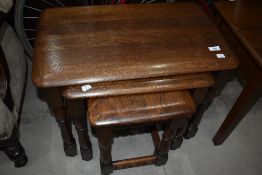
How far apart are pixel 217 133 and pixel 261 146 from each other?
0.87ft

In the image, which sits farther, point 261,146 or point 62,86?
point 261,146

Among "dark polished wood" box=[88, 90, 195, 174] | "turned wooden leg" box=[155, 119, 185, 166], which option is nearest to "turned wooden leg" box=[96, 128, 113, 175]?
"dark polished wood" box=[88, 90, 195, 174]

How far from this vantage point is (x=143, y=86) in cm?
89

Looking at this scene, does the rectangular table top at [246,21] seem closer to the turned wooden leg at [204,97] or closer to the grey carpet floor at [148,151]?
the turned wooden leg at [204,97]

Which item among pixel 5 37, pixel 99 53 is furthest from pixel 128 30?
pixel 5 37

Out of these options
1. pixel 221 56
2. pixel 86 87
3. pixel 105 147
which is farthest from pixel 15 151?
pixel 221 56

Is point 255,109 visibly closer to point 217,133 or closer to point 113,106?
point 217,133

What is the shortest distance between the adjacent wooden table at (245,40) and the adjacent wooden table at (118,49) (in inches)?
3.9

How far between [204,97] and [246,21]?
1.20ft

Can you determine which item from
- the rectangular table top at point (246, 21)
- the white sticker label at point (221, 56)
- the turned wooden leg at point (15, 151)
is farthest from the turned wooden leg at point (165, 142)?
the turned wooden leg at point (15, 151)

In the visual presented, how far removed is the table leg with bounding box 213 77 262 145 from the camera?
3.39 ft

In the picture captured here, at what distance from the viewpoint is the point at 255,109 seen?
159 centimetres

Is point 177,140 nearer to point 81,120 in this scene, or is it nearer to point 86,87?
point 81,120

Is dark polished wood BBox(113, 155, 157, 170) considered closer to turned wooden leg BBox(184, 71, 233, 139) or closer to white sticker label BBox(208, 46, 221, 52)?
turned wooden leg BBox(184, 71, 233, 139)
